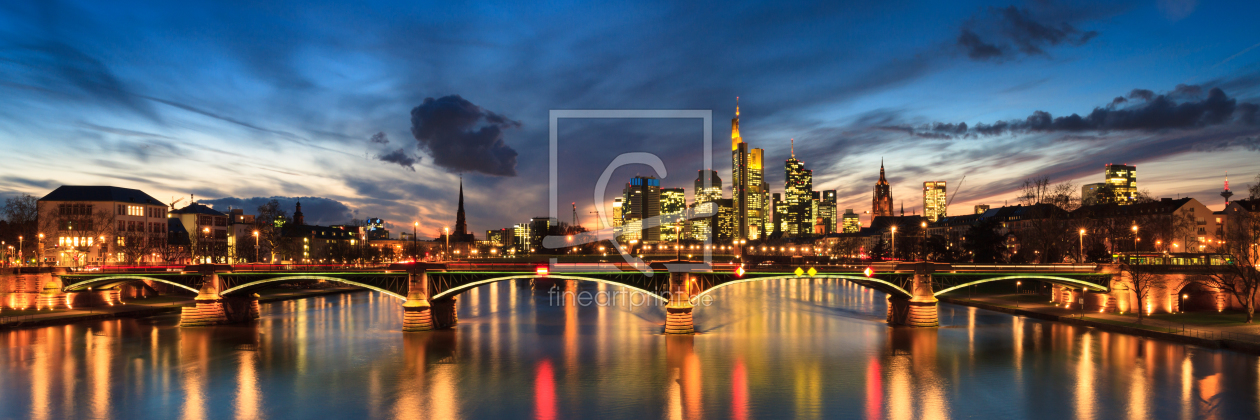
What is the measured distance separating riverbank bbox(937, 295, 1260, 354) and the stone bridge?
4.06 meters

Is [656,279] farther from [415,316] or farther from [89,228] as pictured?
[89,228]

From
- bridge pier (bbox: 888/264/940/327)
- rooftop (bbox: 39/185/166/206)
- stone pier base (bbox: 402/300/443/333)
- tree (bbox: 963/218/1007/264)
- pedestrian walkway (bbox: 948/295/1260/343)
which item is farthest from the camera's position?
tree (bbox: 963/218/1007/264)

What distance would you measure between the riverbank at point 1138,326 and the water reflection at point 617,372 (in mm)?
1795

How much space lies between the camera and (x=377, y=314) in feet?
294

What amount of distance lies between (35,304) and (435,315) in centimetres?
5269

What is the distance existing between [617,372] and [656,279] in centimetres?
1873

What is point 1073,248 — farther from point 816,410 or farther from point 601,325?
point 816,410

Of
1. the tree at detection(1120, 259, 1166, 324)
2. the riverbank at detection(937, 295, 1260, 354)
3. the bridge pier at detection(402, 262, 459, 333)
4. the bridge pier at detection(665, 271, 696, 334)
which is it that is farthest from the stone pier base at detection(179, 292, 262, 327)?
the tree at detection(1120, 259, 1166, 324)

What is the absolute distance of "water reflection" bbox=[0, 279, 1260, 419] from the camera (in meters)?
39.9

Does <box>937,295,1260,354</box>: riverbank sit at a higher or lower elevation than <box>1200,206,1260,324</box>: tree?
lower

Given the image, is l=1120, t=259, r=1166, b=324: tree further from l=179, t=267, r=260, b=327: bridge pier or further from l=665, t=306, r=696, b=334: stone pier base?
l=179, t=267, r=260, b=327: bridge pier

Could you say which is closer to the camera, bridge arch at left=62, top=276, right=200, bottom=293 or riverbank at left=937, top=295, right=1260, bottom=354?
riverbank at left=937, top=295, right=1260, bottom=354

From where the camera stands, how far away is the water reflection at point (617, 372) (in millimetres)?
39938

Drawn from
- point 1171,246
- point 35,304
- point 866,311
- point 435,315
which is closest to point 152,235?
point 35,304
